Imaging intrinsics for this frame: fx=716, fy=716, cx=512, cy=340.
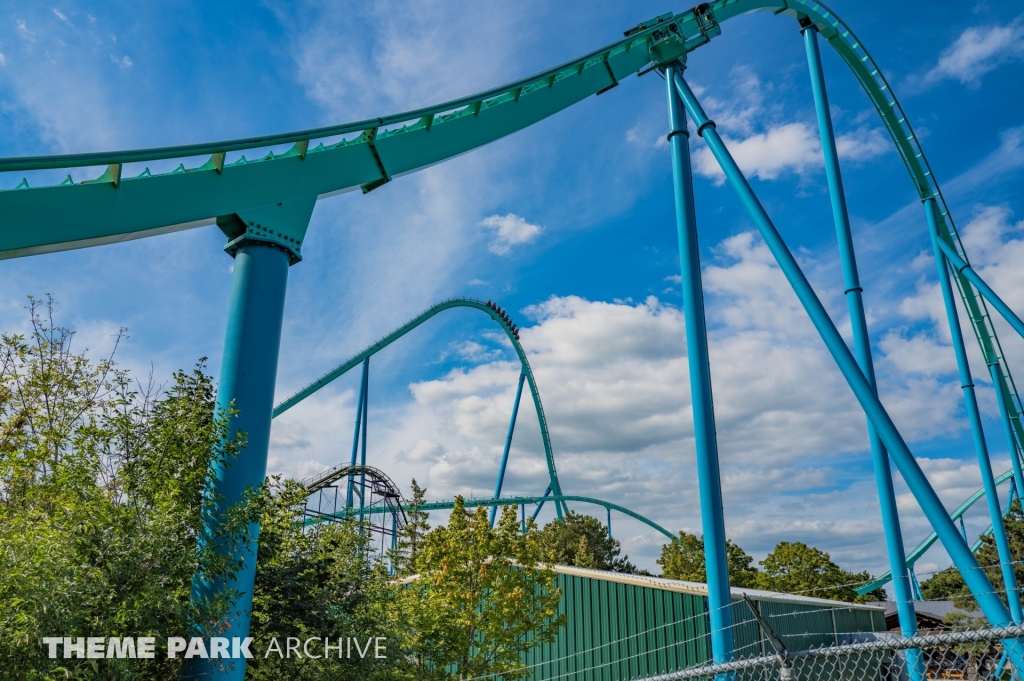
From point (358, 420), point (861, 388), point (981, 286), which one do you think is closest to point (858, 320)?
point (861, 388)

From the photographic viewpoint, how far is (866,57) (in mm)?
12156

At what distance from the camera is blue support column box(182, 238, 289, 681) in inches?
187

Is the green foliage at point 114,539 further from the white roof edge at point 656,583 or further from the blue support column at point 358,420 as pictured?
the blue support column at point 358,420

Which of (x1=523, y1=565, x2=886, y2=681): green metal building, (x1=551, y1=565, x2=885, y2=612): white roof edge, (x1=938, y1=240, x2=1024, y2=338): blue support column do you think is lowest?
(x1=523, y1=565, x2=886, y2=681): green metal building

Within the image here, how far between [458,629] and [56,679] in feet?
23.2

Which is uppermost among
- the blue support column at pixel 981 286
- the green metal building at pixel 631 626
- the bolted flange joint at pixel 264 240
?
the blue support column at pixel 981 286

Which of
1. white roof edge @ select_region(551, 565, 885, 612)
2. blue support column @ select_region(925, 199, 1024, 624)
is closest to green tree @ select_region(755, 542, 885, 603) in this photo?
white roof edge @ select_region(551, 565, 885, 612)

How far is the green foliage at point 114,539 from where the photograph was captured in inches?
160

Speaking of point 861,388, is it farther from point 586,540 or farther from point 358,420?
point 586,540

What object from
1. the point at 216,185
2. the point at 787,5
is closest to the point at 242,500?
the point at 216,185

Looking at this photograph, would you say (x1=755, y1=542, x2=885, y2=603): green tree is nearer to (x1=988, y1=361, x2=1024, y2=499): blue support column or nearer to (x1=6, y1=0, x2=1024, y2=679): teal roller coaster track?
(x1=988, y1=361, x2=1024, y2=499): blue support column

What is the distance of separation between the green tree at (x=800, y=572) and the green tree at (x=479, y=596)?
23381mm

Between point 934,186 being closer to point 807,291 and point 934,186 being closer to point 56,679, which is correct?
point 807,291

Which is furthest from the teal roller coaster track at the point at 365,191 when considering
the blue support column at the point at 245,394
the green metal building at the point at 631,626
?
the green metal building at the point at 631,626
